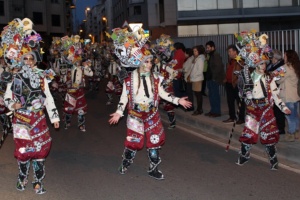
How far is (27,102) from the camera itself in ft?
19.9

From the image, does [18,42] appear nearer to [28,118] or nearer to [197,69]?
[28,118]

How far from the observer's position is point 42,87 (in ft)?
20.5

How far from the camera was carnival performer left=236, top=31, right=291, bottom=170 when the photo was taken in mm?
7121

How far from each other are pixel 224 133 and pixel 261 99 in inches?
123

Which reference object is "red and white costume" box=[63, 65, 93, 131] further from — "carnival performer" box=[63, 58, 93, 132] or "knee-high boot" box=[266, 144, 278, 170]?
"knee-high boot" box=[266, 144, 278, 170]

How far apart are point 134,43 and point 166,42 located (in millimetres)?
4995

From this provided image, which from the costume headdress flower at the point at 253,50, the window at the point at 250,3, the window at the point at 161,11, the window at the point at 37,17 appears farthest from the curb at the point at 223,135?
the window at the point at 37,17

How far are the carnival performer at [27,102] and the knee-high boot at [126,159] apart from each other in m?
1.28

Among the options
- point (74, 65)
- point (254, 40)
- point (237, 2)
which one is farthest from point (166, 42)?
point (237, 2)

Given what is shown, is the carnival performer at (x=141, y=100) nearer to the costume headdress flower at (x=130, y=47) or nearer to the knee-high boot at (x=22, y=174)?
the costume headdress flower at (x=130, y=47)

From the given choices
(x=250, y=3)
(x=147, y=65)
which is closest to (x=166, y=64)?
(x=147, y=65)

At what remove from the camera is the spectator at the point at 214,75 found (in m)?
11.9

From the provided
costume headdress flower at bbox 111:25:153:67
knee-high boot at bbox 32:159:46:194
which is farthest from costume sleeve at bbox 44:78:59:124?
costume headdress flower at bbox 111:25:153:67

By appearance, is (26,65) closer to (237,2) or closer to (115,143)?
(115,143)
